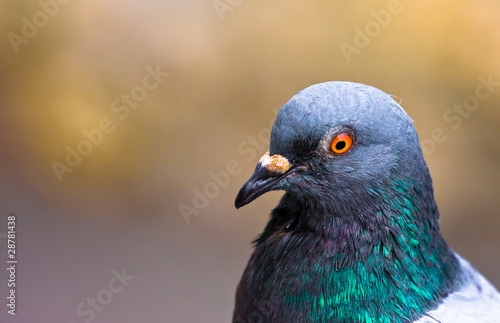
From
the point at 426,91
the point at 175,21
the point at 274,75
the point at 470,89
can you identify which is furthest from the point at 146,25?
the point at 470,89

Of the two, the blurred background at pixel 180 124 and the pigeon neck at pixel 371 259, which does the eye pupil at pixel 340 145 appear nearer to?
the pigeon neck at pixel 371 259

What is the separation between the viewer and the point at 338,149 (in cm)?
268

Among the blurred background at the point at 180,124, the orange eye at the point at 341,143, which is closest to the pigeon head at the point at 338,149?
the orange eye at the point at 341,143

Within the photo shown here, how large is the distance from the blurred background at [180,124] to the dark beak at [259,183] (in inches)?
147

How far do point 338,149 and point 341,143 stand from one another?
35 millimetres

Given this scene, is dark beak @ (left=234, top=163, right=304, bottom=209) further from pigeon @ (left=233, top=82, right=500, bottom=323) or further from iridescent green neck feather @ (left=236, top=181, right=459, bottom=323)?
iridescent green neck feather @ (left=236, top=181, right=459, bottom=323)

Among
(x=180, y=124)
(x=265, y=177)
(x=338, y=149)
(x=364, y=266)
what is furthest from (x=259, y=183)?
(x=180, y=124)

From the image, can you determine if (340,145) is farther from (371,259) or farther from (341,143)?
(371,259)

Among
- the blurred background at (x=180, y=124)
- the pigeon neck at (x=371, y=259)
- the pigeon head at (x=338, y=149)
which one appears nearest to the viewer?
the pigeon head at (x=338, y=149)

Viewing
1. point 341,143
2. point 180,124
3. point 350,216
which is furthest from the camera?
point 180,124

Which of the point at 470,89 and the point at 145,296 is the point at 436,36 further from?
the point at 145,296

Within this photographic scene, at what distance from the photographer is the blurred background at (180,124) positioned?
6137 millimetres

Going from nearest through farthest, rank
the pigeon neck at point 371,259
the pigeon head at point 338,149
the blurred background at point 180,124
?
the pigeon head at point 338,149
the pigeon neck at point 371,259
the blurred background at point 180,124

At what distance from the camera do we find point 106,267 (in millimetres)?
6539
